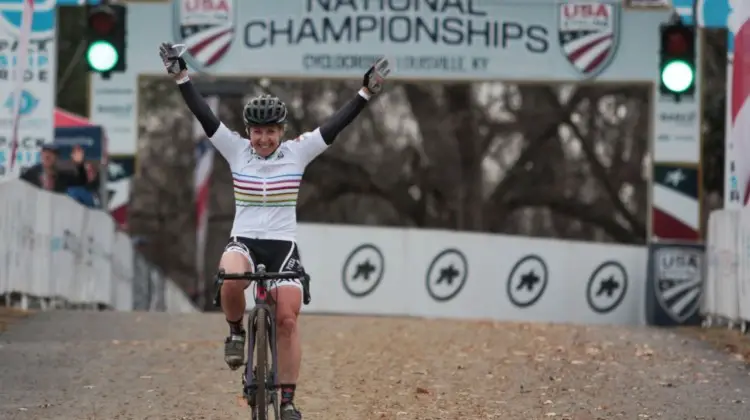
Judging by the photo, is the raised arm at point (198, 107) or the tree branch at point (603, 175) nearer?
the raised arm at point (198, 107)

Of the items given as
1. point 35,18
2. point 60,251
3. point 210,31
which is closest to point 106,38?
point 60,251

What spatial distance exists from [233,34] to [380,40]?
195 centimetres

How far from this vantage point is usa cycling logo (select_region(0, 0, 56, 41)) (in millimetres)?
23047

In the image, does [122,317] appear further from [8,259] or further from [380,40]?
[380,40]

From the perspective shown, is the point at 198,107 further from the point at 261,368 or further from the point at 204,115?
the point at 261,368

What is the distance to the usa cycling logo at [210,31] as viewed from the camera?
2386 cm

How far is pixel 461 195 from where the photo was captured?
37844 millimetres

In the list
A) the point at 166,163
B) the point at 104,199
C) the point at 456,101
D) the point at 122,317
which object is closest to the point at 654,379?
the point at 122,317

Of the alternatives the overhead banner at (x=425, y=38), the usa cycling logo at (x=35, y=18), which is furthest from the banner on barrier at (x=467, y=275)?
the usa cycling logo at (x=35, y=18)

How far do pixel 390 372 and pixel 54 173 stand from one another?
9.06 metres

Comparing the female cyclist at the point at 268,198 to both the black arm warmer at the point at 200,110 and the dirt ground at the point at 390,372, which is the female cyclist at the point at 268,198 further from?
the dirt ground at the point at 390,372

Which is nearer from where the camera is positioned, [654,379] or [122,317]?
[654,379]

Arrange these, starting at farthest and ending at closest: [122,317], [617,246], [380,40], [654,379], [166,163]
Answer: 1. [166,163]
2. [617,246]
3. [380,40]
4. [122,317]
5. [654,379]

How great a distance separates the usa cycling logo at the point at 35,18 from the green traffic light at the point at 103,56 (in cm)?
470
